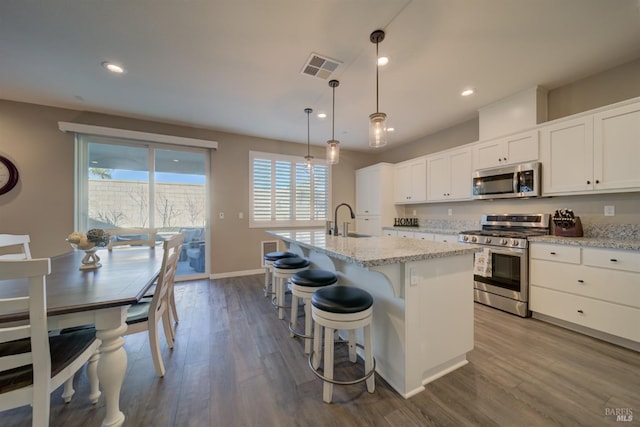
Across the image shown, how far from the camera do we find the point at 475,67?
2395 millimetres

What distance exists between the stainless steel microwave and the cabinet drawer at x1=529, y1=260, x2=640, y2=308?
90cm

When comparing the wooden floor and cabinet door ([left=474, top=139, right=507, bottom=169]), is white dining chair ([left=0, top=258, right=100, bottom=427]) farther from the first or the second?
cabinet door ([left=474, top=139, right=507, bottom=169])

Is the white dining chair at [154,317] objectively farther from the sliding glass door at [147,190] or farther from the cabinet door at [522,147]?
the cabinet door at [522,147]

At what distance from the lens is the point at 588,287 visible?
2145 millimetres

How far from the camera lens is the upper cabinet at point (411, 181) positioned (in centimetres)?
425

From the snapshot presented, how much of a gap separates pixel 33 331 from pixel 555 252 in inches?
152

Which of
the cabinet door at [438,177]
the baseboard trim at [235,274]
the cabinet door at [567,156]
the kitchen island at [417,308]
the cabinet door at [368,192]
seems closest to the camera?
the kitchen island at [417,308]

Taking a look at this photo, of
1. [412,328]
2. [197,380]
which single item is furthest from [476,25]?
[197,380]

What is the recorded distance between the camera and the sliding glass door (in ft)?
11.4

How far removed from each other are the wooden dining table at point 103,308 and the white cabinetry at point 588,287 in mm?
3565

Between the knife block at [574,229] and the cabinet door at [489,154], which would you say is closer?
the knife block at [574,229]

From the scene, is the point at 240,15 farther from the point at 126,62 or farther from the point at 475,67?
the point at 475,67

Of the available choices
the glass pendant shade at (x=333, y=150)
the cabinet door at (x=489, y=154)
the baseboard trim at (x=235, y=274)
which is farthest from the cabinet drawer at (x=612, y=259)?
the baseboard trim at (x=235, y=274)

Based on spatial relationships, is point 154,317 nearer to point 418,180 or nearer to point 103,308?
point 103,308
